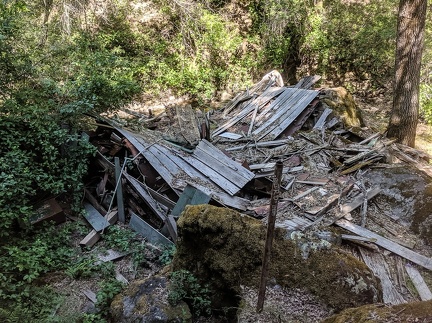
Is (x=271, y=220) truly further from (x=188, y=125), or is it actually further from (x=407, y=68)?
(x=407, y=68)

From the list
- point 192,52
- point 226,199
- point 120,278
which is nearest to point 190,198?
point 226,199

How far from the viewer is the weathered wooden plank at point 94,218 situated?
17.3 ft

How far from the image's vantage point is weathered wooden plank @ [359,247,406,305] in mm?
3354

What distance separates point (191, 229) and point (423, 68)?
907 centimetres

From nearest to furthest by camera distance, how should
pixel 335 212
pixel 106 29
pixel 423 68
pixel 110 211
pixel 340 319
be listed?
pixel 340 319 < pixel 335 212 < pixel 110 211 < pixel 423 68 < pixel 106 29

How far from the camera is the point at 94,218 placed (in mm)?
5434

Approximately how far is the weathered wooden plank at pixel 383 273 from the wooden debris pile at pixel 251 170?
0.15ft

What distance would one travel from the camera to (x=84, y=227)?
5.30 m

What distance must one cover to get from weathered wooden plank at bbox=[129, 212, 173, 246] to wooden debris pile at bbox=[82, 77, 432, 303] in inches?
0.6

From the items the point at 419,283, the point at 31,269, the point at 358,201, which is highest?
the point at 358,201

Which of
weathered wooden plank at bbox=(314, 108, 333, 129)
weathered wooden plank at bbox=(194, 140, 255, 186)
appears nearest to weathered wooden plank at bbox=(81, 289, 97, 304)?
Result: weathered wooden plank at bbox=(194, 140, 255, 186)

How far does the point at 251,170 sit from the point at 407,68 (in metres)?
3.99

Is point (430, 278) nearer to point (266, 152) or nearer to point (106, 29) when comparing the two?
point (266, 152)

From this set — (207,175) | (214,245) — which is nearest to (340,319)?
(214,245)
